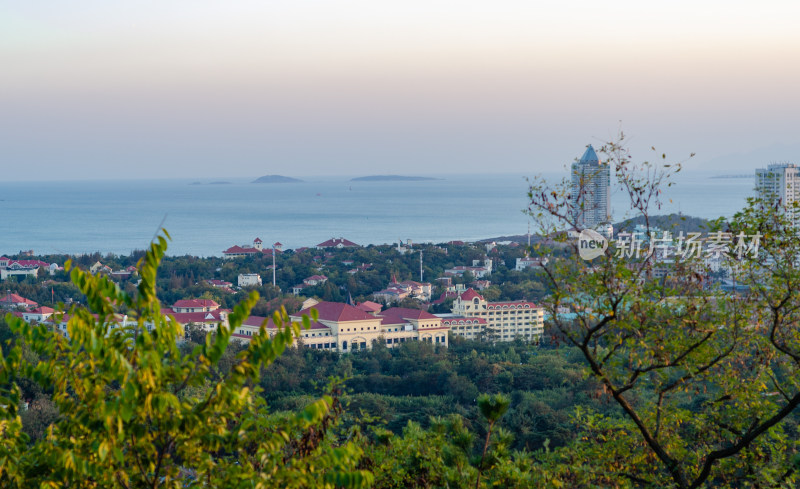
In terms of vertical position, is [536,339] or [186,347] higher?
[536,339]

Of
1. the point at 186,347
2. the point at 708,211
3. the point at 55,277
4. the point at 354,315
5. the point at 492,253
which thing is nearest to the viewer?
the point at 186,347

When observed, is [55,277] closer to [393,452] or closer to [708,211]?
[393,452]

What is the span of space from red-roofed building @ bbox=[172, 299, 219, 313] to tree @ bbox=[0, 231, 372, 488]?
62.4 ft

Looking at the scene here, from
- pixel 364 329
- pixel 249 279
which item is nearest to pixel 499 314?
pixel 364 329

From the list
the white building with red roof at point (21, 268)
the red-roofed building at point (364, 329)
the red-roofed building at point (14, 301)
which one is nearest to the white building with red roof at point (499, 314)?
the red-roofed building at point (364, 329)

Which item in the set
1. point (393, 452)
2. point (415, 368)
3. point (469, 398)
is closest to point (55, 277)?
point (415, 368)

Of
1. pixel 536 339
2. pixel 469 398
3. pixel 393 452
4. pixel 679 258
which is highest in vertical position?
pixel 679 258

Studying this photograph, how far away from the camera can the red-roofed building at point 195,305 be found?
20656mm

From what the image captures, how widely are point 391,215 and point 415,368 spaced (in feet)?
162

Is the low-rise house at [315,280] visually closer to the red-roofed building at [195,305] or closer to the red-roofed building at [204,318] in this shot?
the red-roofed building at [195,305]

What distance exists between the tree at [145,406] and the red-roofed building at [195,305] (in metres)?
19.0

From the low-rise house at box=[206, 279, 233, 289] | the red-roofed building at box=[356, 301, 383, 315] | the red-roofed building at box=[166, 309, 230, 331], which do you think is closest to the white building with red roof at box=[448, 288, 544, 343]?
the red-roofed building at box=[356, 301, 383, 315]

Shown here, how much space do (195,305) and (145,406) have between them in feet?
65.3

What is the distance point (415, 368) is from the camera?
14.9 metres
